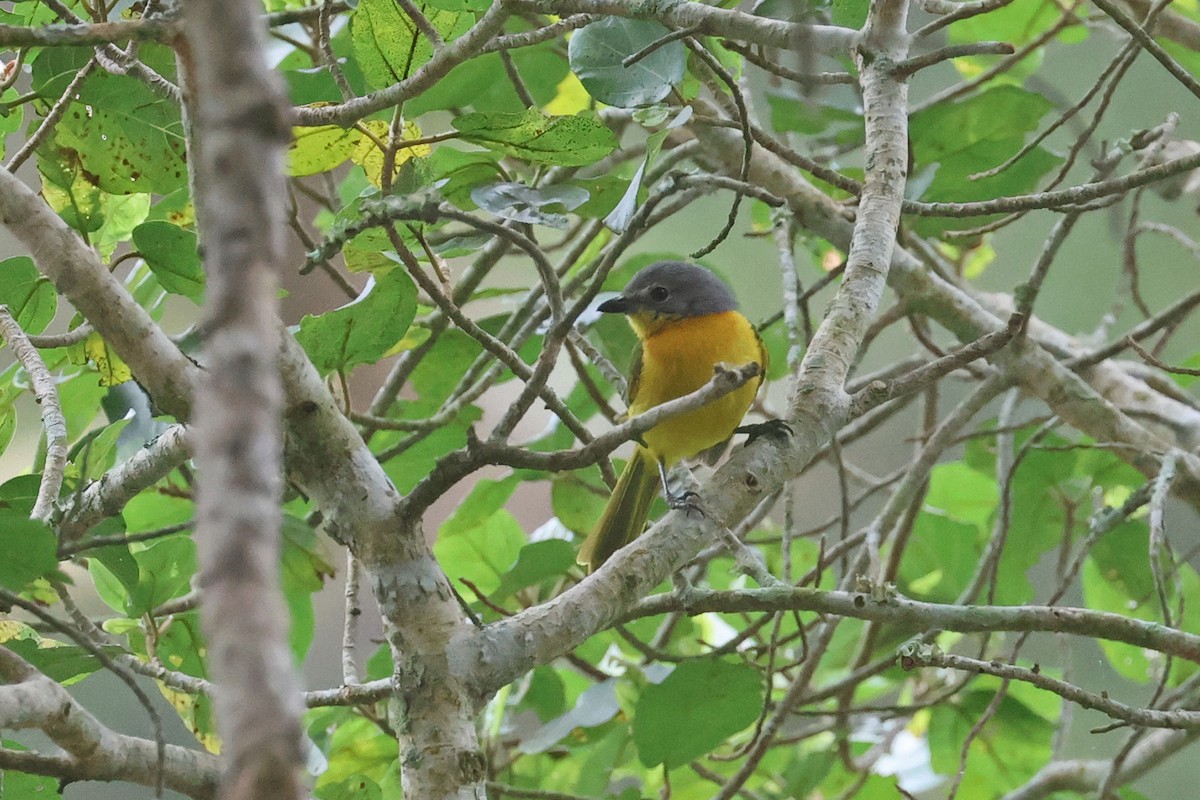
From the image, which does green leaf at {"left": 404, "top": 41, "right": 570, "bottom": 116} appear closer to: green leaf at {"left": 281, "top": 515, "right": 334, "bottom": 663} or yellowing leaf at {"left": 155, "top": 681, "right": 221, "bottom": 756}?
green leaf at {"left": 281, "top": 515, "right": 334, "bottom": 663}

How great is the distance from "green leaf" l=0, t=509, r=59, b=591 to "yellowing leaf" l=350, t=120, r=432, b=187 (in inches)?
29.7

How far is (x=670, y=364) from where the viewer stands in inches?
110

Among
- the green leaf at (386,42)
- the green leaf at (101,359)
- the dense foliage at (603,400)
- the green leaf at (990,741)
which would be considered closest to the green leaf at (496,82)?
the dense foliage at (603,400)

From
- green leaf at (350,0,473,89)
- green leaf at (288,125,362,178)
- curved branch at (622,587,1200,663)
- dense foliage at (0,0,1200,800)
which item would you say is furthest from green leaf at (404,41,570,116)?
curved branch at (622,587,1200,663)

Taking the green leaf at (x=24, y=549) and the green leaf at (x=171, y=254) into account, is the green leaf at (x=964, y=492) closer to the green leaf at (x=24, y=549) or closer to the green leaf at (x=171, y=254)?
the green leaf at (x=171, y=254)

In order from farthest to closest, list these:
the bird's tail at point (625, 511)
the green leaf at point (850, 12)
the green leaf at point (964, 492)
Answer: the green leaf at point (964, 492)
the bird's tail at point (625, 511)
the green leaf at point (850, 12)

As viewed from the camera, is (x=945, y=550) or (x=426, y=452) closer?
(x=426, y=452)

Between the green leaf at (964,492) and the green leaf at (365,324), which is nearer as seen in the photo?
the green leaf at (365,324)

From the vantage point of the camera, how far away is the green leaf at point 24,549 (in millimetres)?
1297

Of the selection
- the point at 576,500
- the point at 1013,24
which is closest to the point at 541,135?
the point at 576,500

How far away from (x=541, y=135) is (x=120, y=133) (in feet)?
2.29

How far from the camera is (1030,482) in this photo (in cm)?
264

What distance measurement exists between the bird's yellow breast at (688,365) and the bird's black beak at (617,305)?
0.52 ft

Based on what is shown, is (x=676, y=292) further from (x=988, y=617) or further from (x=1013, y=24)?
(x=988, y=617)
